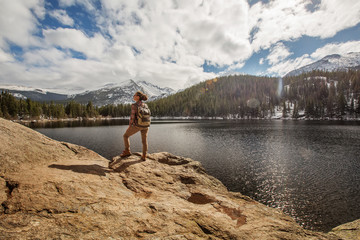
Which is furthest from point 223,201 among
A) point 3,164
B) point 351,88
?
point 351,88

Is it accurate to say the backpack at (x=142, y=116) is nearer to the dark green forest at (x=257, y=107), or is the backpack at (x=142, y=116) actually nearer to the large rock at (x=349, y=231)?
the large rock at (x=349, y=231)

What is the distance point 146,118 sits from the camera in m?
8.70

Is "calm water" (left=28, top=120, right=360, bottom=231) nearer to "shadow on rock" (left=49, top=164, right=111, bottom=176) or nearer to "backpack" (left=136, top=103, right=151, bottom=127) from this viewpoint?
"backpack" (left=136, top=103, right=151, bottom=127)

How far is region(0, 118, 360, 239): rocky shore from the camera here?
11.3 feet

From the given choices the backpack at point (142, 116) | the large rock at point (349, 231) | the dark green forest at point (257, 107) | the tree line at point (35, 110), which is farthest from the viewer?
the dark green forest at point (257, 107)

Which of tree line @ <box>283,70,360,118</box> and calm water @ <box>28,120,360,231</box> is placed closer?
calm water @ <box>28,120,360,231</box>

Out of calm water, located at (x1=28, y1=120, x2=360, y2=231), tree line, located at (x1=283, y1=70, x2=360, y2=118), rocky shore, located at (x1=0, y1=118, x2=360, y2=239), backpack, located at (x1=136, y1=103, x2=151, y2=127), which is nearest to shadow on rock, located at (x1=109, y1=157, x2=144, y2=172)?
rocky shore, located at (x1=0, y1=118, x2=360, y2=239)

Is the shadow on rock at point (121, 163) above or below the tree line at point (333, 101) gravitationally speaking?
below

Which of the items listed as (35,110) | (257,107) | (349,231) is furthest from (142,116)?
(257,107)

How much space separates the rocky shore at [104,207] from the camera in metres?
3.46

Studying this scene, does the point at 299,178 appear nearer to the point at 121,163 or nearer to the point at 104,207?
the point at 121,163

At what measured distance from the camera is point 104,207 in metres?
4.30

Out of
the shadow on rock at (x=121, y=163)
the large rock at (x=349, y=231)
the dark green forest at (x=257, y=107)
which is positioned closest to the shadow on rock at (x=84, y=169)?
the shadow on rock at (x=121, y=163)

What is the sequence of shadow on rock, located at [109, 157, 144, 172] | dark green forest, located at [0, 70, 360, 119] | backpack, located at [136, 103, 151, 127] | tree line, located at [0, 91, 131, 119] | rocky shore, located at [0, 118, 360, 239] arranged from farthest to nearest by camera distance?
dark green forest, located at [0, 70, 360, 119], tree line, located at [0, 91, 131, 119], backpack, located at [136, 103, 151, 127], shadow on rock, located at [109, 157, 144, 172], rocky shore, located at [0, 118, 360, 239]
